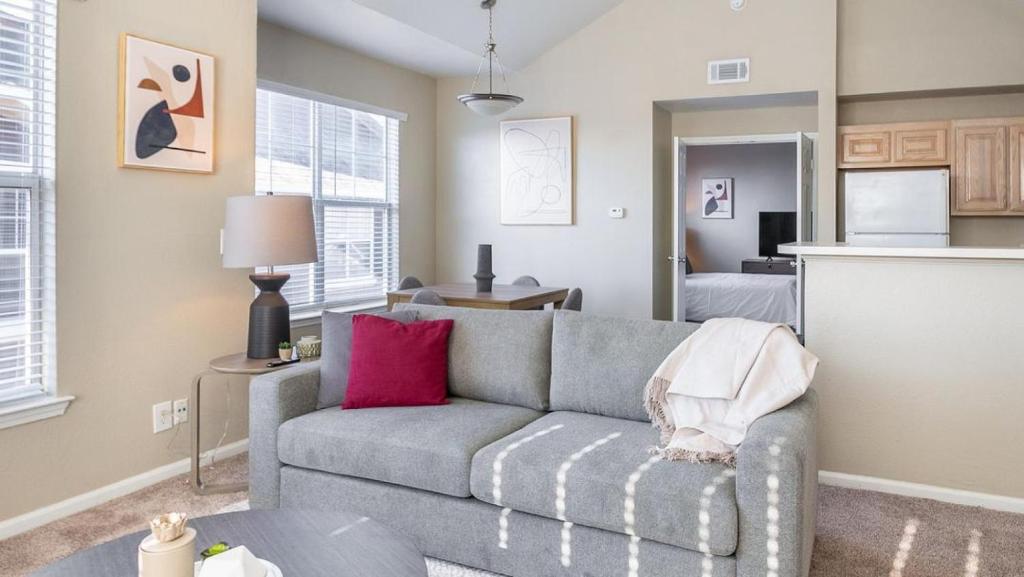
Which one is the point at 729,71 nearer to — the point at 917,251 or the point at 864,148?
the point at 864,148

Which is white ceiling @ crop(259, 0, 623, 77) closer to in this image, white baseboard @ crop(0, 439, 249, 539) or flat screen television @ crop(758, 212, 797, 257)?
white baseboard @ crop(0, 439, 249, 539)

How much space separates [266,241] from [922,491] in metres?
3.10

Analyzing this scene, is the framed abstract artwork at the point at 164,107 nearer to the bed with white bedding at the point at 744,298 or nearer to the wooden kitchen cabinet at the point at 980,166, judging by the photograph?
the wooden kitchen cabinet at the point at 980,166

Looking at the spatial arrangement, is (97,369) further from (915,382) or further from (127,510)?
(915,382)

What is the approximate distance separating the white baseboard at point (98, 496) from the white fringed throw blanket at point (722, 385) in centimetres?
230

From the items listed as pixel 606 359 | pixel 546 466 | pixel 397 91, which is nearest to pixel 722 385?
pixel 606 359

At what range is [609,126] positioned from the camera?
20.3 ft

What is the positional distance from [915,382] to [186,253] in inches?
135

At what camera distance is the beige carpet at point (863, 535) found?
2.55 meters

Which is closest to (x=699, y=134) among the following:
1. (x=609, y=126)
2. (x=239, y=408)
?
(x=609, y=126)

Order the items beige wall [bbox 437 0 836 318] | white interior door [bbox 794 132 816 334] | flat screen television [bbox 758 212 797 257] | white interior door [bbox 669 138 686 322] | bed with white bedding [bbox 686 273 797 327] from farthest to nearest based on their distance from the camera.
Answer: flat screen television [bbox 758 212 797 257], bed with white bedding [bbox 686 273 797 327], white interior door [bbox 669 138 686 322], white interior door [bbox 794 132 816 334], beige wall [bbox 437 0 836 318]

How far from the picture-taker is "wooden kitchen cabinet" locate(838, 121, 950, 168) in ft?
18.1

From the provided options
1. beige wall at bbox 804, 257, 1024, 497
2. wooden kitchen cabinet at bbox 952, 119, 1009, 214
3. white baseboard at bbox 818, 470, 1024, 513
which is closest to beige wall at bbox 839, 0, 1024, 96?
wooden kitchen cabinet at bbox 952, 119, 1009, 214

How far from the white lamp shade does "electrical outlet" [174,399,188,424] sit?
78cm
